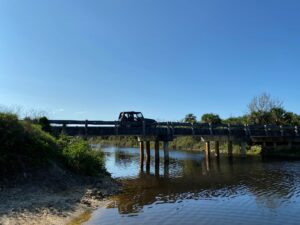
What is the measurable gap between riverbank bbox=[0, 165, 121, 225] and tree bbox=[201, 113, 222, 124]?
42.0 metres

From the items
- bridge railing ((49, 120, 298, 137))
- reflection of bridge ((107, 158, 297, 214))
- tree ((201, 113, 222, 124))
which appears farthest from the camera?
tree ((201, 113, 222, 124))

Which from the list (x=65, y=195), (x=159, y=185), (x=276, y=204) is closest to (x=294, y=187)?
(x=276, y=204)

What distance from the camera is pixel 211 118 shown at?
2359 inches

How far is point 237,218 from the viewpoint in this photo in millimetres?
12617

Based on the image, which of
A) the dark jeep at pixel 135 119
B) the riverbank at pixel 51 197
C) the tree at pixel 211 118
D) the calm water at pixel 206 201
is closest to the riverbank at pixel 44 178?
the riverbank at pixel 51 197

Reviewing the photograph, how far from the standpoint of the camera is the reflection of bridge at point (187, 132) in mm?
28594

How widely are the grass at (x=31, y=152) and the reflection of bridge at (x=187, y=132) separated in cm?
802

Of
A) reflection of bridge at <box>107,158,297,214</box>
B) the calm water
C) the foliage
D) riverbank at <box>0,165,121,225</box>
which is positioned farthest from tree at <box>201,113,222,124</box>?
riverbank at <box>0,165,121,225</box>

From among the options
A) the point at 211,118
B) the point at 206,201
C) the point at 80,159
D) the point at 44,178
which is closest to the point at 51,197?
the point at 44,178

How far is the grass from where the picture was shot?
15.5 m

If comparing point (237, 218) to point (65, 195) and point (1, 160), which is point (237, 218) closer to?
point (65, 195)

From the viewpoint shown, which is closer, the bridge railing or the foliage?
the foliage

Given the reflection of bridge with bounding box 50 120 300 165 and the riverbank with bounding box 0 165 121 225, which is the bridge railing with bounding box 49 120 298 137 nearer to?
the reflection of bridge with bounding box 50 120 300 165

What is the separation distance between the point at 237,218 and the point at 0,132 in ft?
35.5
